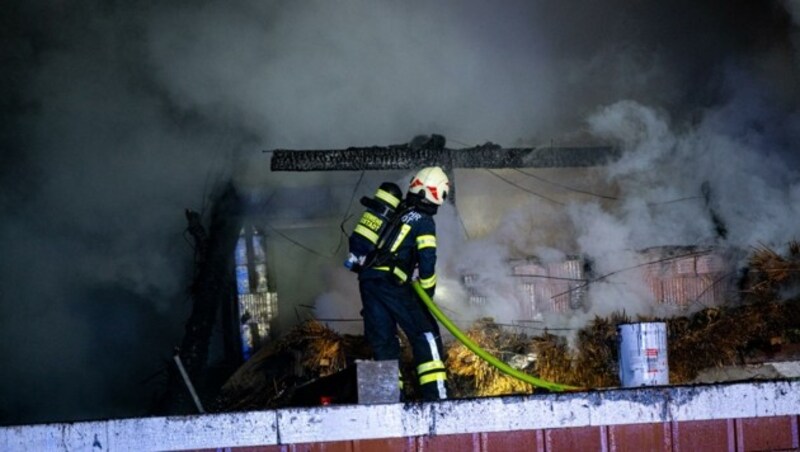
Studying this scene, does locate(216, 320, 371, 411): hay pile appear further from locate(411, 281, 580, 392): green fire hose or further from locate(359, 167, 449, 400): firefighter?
locate(411, 281, 580, 392): green fire hose

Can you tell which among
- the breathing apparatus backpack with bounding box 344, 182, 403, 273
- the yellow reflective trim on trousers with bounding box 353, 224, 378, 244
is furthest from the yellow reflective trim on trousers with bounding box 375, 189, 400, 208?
the yellow reflective trim on trousers with bounding box 353, 224, 378, 244

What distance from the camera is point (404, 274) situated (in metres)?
7.39

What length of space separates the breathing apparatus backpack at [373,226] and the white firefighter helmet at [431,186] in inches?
6.3

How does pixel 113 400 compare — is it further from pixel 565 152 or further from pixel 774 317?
pixel 774 317

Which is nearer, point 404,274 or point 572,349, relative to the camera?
point 404,274

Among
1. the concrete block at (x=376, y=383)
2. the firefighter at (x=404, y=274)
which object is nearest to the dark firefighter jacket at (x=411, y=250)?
the firefighter at (x=404, y=274)

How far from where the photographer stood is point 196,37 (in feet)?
36.7

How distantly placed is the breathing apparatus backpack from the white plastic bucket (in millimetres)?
1985

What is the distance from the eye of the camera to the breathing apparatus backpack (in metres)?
7.38

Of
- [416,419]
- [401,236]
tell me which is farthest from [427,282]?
[416,419]

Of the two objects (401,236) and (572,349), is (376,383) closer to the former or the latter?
(401,236)

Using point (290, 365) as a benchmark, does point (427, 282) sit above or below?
above

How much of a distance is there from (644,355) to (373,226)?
88.3 inches

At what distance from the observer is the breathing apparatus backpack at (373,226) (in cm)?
738
